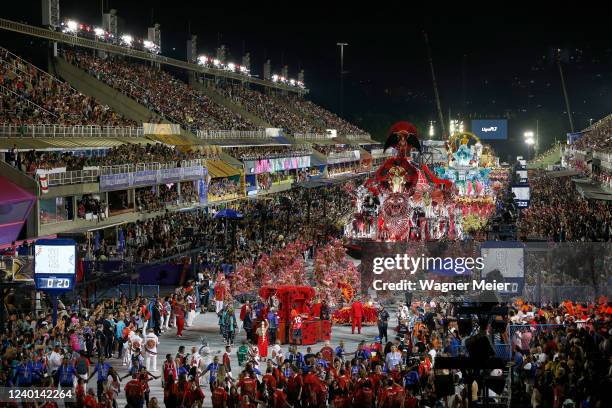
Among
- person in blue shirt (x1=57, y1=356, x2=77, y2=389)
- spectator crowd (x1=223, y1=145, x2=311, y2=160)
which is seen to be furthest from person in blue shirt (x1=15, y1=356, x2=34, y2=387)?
spectator crowd (x1=223, y1=145, x2=311, y2=160)

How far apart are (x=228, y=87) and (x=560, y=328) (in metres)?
75.6

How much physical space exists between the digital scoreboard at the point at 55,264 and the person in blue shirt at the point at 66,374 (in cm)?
361

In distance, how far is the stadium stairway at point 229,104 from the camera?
86.0 metres

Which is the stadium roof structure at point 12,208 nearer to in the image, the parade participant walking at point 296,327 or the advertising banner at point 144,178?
the advertising banner at point 144,178

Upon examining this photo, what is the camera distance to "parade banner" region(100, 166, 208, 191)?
39456 millimetres

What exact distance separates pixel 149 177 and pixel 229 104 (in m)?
44.6

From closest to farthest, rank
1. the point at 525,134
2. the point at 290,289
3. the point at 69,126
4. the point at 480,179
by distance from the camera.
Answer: the point at 290,289 → the point at 69,126 → the point at 480,179 → the point at 525,134

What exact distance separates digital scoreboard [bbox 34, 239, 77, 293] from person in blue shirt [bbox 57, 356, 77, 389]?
3606 millimetres

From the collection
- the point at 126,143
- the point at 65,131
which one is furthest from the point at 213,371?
the point at 126,143

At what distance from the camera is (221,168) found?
5853 cm

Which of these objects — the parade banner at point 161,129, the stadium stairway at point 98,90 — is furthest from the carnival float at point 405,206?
the stadium stairway at point 98,90

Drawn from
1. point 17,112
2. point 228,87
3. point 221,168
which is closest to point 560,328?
point 17,112

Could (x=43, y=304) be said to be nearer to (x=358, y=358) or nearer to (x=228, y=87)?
(x=358, y=358)

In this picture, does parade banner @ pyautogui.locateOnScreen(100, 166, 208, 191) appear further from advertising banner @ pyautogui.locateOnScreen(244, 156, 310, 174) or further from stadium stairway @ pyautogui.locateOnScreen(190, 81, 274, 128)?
stadium stairway @ pyautogui.locateOnScreen(190, 81, 274, 128)
